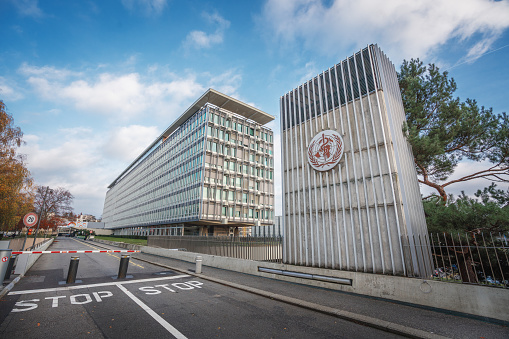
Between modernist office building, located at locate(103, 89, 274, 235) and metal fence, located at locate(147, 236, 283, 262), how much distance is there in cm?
1936

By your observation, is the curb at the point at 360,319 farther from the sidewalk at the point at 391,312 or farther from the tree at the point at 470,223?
the tree at the point at 470,223

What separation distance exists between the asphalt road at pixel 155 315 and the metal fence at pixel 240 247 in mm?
4247

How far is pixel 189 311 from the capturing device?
6379 mm

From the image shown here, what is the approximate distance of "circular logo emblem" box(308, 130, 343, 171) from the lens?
10.5 meters

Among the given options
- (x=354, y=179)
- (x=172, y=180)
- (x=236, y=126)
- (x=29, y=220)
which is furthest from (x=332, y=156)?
(x=172, y=180)

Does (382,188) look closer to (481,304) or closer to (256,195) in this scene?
(481,304)

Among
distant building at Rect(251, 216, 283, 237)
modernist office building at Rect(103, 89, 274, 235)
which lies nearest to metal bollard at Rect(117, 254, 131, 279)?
distant building at Rect(251, 216, 283, 237)

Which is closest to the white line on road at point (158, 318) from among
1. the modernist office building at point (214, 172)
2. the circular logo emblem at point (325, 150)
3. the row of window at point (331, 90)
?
the circular logo emblem at point (325, 150)

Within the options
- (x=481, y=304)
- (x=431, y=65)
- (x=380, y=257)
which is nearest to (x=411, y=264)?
(x=380, y=257)

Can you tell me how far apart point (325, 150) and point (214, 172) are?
31927 mm

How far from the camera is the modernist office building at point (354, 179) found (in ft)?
27.8

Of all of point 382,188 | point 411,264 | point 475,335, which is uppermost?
point 382,188

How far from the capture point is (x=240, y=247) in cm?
1469

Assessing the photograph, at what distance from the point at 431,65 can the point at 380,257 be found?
10.1 metres
